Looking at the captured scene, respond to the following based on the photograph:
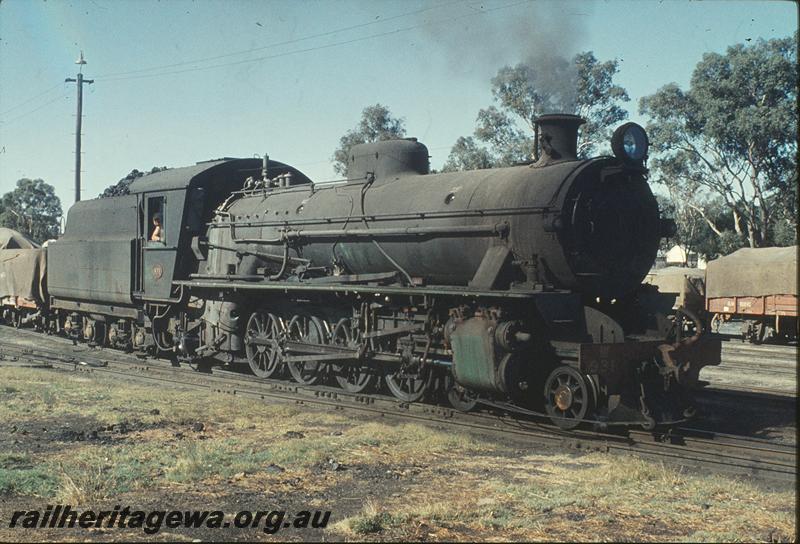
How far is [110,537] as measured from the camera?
542 cm

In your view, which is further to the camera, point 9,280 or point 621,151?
point 9,280

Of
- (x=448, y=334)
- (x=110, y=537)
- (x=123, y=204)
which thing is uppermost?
(x=123, y=204)

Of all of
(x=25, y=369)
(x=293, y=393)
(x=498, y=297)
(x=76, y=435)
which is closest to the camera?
(x=76, y=435)

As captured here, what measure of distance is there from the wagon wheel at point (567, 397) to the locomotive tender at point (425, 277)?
26mm

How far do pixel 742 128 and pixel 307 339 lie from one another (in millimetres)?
28122

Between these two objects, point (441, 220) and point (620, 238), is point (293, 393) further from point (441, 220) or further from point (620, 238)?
point (620, 238)

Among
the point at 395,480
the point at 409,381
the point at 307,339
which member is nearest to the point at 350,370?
the point at 307,339

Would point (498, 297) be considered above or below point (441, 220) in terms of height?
below

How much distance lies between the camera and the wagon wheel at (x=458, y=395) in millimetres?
10539

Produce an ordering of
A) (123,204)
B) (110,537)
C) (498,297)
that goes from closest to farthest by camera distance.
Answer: (110,537) < (498,297) < (123,204)

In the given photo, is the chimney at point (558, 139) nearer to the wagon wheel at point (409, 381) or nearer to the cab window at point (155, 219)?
the wagon wheel at point (409, 381)

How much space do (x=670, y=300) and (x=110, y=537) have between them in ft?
26.2

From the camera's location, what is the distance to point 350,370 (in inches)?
497

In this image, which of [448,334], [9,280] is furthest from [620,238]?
[9,280]
